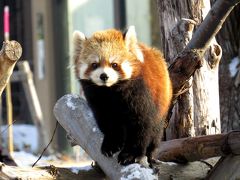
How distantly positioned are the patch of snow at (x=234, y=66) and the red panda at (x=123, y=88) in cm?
201

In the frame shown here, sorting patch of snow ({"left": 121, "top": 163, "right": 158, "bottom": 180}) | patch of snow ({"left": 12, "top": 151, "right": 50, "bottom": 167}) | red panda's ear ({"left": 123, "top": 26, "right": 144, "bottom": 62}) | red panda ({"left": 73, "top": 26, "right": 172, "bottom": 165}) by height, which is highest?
red panda's ear ({"left": 123, "top": 26, "right": 144, "bottom": 62})

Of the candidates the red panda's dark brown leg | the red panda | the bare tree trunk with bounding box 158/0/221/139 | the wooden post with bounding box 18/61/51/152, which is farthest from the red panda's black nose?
the wooden post with bounding box 18/61/51/152

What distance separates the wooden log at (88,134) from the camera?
348cm

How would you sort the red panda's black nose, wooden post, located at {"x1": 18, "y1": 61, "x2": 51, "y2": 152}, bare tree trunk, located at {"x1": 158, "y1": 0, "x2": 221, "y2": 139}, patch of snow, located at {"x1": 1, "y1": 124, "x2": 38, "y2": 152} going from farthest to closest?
patch of snow, located at {"x1": 1, "y1": 124, "x2": 38, "y2": 152} → wooden post, located at {"x1": 18, "y1": 61, "x2": 51, "y2": 152} → bare tree trunk, located at {"x1": 158, "y1": 0, "x2": 221, "y2": 139} → the red panda's black nose

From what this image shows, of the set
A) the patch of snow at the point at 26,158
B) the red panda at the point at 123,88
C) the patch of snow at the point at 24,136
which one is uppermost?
the red panda at the point at 123,88

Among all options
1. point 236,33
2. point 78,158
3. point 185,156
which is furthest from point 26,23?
point 185,156

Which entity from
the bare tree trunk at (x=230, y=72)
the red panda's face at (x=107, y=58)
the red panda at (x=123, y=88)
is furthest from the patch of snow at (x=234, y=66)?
the red panda's face at (x=107, y=58)

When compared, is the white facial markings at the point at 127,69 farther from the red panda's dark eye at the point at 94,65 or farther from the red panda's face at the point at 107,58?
the red panda's dark eye at the point at 94,65

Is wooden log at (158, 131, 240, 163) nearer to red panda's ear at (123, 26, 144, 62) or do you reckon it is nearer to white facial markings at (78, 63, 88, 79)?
red panda's ear at (123, 26, 144, 62)

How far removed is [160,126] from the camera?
378 centimetres

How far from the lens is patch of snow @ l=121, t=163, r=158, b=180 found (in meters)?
3.42

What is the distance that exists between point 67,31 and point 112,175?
5.57m

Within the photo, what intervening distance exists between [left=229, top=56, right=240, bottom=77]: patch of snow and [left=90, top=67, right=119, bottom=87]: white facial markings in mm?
2452

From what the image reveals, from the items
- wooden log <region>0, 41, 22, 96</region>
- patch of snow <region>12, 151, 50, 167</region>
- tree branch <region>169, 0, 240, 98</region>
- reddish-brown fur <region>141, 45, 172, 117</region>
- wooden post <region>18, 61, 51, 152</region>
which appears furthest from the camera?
wooden post <region>18, 61, 51, 152</region>
